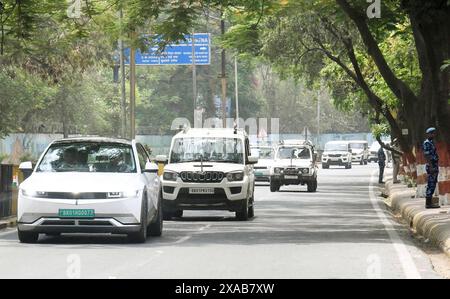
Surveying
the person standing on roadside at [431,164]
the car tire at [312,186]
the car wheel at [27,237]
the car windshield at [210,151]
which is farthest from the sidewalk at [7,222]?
the car tire at [312,186]

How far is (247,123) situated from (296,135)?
19591mm

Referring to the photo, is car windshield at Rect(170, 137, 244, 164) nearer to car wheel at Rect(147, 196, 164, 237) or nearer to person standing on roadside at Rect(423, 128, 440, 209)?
person standing on roadside at Rect(423, 128, 440, 209)

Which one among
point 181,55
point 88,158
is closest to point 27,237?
point 88,158

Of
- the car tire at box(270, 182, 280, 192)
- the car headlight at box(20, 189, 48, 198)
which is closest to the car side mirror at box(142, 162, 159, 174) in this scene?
the car headlight at box(20, 189, 48, 198)

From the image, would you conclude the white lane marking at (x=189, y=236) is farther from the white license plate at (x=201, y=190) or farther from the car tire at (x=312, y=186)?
the car tire at (x=312, y=186)

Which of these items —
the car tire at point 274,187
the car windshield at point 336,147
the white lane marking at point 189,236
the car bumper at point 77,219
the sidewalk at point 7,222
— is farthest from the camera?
the car windshield at point 336,147

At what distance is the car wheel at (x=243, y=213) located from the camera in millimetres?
24453

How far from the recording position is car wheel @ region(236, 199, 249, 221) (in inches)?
963

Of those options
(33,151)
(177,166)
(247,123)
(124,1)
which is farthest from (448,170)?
(247,123)

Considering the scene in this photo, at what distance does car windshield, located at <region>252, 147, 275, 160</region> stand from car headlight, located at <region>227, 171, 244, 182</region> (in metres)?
26.3

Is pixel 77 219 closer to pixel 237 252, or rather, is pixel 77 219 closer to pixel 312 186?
pixel 237 252

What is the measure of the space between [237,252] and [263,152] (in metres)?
35.8

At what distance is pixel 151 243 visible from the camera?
1814 cm

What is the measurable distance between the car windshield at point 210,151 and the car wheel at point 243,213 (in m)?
1.08
